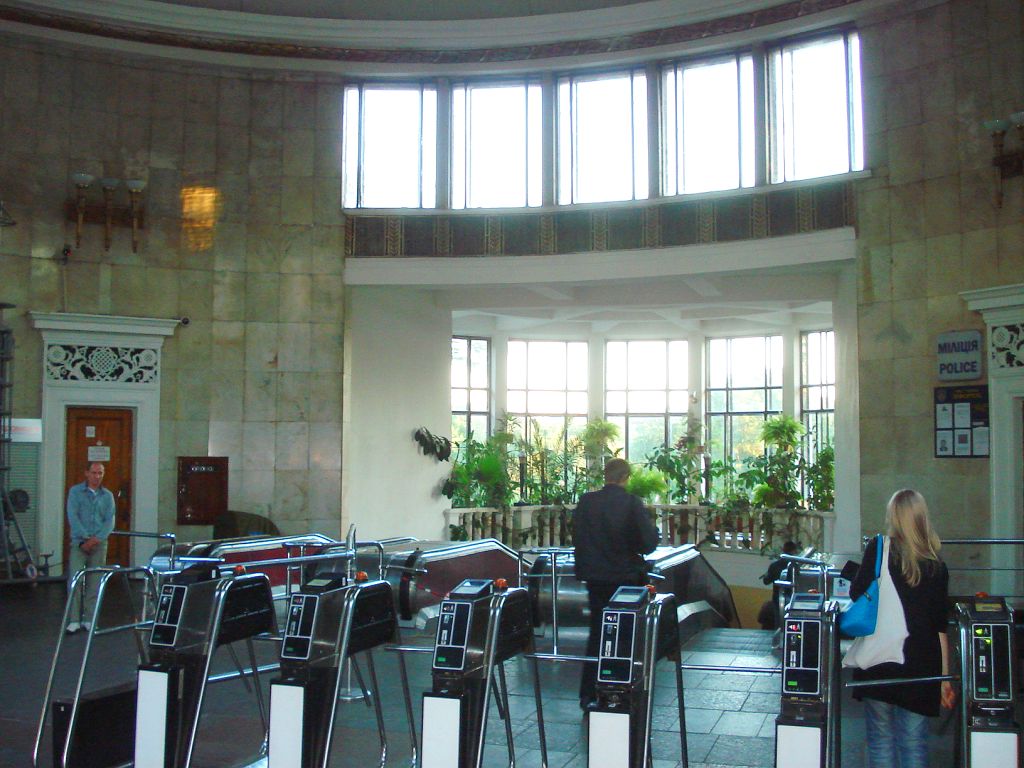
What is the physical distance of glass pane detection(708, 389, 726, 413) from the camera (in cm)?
1978

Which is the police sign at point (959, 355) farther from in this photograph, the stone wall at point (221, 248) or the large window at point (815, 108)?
the stone wall at point (221, 248)

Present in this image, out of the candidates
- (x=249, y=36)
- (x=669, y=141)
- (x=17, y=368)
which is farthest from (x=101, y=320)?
(x=669, y=141)

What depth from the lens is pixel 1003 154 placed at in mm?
11312

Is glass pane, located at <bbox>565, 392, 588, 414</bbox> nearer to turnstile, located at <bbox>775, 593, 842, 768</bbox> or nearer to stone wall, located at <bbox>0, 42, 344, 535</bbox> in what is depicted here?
stone wall, located at <bbox>0, 42, 344, 535</bbox>

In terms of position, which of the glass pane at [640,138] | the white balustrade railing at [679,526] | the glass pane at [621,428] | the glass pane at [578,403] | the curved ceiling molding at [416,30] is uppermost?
the curved ceiling molding at [416,30]

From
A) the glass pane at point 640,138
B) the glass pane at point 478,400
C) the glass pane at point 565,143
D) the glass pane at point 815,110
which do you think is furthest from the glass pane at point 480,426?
the glass pane at point 815,110

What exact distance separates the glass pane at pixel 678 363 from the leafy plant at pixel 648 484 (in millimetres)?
3081

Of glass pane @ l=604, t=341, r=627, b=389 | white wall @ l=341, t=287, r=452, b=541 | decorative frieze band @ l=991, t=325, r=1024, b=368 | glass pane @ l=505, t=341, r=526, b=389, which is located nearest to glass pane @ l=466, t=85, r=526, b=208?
white wall @ l=341, t=287, r=452, b=541

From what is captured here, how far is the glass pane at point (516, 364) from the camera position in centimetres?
2038

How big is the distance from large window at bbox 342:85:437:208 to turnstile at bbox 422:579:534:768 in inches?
426

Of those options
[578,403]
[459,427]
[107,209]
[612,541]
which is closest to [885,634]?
[612,541]

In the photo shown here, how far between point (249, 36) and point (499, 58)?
3.49 meters

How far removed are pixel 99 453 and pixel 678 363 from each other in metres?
11.1

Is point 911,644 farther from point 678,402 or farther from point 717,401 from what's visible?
point 678,402
